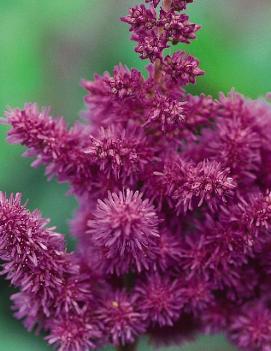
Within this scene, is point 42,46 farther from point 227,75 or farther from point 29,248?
point 29,248

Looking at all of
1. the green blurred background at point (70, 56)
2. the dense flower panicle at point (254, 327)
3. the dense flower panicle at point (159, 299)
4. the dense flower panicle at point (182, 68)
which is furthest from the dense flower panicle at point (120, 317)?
the green blurred background at point (70, 56)

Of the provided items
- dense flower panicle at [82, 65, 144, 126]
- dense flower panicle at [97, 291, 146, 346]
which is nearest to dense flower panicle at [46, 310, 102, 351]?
dense flower panicle at [97, 291, 146, 346]

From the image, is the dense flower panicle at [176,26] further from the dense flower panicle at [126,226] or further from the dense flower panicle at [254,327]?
the dense flower panicle at [254,327]

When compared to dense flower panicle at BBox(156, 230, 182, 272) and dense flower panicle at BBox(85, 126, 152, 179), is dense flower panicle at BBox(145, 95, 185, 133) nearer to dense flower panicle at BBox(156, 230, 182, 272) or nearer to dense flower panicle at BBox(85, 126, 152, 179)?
dense flower panicle at BBox(85, 126, 152, 179)

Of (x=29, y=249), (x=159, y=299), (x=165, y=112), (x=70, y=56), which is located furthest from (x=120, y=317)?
(x=70, y=56)

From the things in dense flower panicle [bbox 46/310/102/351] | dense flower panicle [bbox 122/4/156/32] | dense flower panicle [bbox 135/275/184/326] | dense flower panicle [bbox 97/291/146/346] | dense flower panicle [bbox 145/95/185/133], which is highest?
dense flower panicle [bbox 122/4/156/32]

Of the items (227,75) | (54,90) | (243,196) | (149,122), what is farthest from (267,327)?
(54,90)
